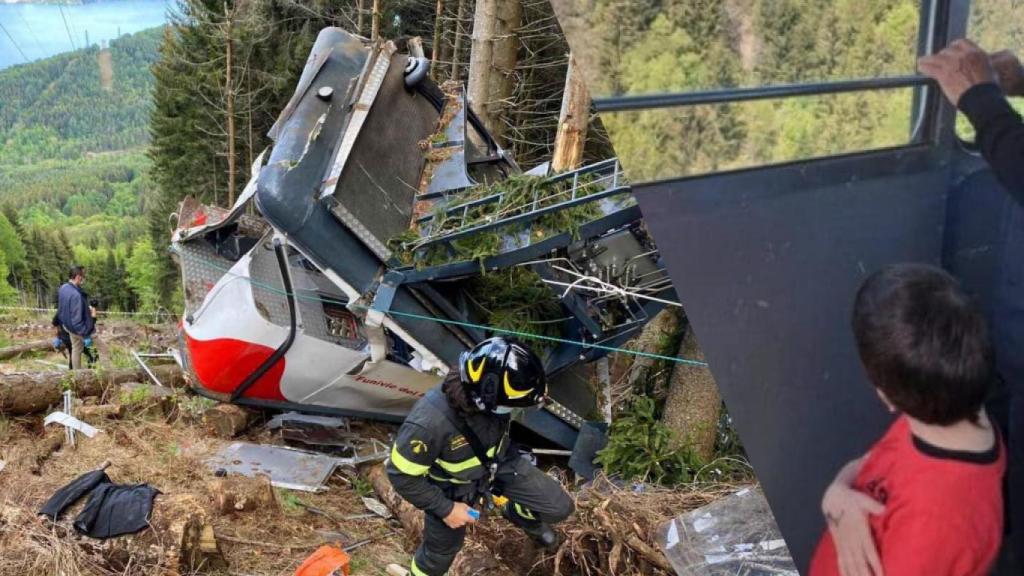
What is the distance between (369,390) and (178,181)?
20.9m

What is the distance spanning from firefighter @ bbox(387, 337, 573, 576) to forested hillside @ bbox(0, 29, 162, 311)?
32.0 metres

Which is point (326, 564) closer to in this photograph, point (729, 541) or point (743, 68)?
point (729, 541)

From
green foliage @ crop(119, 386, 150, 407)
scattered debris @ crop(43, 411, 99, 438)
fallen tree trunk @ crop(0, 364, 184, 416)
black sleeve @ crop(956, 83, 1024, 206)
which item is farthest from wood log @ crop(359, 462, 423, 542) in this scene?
black sleeve @ crop(956, 83, 1024, 206)

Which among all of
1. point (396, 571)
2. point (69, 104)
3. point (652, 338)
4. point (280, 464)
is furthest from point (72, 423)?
point (69, 104)

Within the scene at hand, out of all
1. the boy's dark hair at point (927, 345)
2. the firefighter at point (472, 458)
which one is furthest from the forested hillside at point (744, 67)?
the firefighter at point (472, 458)

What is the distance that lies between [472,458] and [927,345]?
2785mm

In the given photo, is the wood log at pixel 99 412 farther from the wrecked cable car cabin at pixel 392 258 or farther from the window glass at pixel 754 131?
the window glass at pixel 754 131

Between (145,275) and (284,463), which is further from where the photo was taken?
(145,275)

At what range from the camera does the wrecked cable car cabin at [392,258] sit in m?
4.80

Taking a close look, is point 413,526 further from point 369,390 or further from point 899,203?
point 899,203

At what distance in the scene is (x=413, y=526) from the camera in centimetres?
490

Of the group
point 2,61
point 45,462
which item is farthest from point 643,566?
point 2,61

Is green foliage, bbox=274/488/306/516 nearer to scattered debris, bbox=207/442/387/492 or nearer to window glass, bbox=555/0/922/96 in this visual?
scattered debris, bbox=207/442/387/492

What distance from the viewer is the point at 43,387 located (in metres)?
7.07
